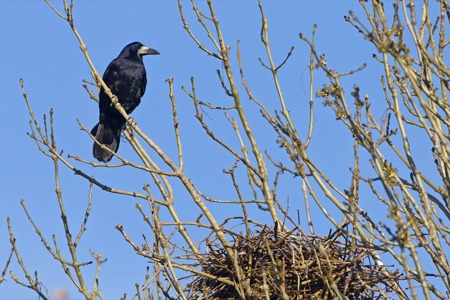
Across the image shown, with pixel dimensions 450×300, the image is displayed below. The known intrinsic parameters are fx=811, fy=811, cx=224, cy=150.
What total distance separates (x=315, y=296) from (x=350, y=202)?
35.6 inches

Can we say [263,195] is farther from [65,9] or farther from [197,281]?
[65,9]

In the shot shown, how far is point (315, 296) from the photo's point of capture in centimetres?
530

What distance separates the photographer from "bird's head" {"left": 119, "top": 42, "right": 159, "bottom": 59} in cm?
1080

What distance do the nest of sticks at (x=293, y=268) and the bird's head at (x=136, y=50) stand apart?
5712 millimetres

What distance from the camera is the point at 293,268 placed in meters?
5.40

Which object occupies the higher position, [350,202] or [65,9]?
[65,9]

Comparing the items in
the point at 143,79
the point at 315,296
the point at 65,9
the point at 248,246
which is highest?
the point at 143,79

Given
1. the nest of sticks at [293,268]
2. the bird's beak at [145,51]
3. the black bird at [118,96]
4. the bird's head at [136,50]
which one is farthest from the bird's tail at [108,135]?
the nest of sticks at [293,268]

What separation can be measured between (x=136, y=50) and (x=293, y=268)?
6092mm

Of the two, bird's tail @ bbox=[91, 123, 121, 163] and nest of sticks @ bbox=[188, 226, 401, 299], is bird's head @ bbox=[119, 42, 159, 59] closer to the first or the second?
bird's tail @ bbox=[91, 123, 121, 163]

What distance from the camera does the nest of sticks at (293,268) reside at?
5301 millimetres

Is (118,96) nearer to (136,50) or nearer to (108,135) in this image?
(108,135)

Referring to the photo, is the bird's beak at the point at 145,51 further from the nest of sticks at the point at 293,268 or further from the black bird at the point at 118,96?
the nest of sticks at the point at 293,268

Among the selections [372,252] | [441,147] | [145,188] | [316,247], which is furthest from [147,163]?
[441,147]
